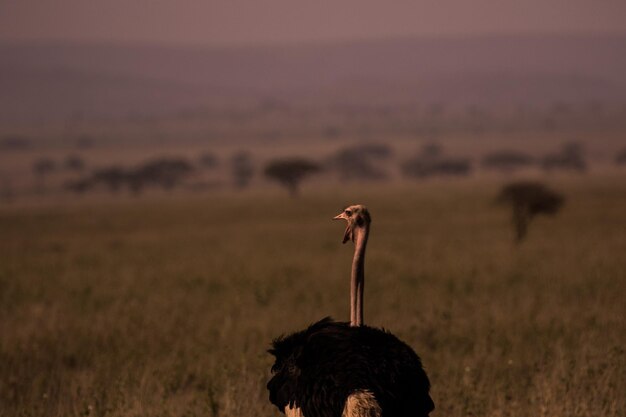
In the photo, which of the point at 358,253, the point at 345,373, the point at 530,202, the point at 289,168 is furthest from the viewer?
the point at 289,168

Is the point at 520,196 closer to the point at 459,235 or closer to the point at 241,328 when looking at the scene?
the point at 459,235

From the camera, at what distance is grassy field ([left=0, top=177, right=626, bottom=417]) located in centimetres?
745

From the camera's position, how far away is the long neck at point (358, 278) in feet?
17.8

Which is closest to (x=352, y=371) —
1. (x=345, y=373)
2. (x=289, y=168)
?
(x=345, y=373)

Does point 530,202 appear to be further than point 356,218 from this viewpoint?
Yes

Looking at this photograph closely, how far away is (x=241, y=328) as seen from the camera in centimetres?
1139

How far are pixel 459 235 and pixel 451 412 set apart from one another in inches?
926

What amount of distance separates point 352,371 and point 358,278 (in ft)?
2.30

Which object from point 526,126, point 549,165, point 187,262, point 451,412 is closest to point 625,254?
point 187,262

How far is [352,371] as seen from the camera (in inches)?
195

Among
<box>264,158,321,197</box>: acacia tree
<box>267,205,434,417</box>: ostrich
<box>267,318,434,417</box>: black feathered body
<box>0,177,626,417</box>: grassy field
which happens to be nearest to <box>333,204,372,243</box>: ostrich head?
<box>267,205,434,417</box>: ostrich

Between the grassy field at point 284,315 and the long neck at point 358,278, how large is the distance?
1598 millimetres

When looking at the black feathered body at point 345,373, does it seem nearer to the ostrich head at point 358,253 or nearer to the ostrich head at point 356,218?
the ostrich head at point 358,253

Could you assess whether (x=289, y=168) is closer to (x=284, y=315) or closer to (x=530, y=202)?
(x=530, y=202)
